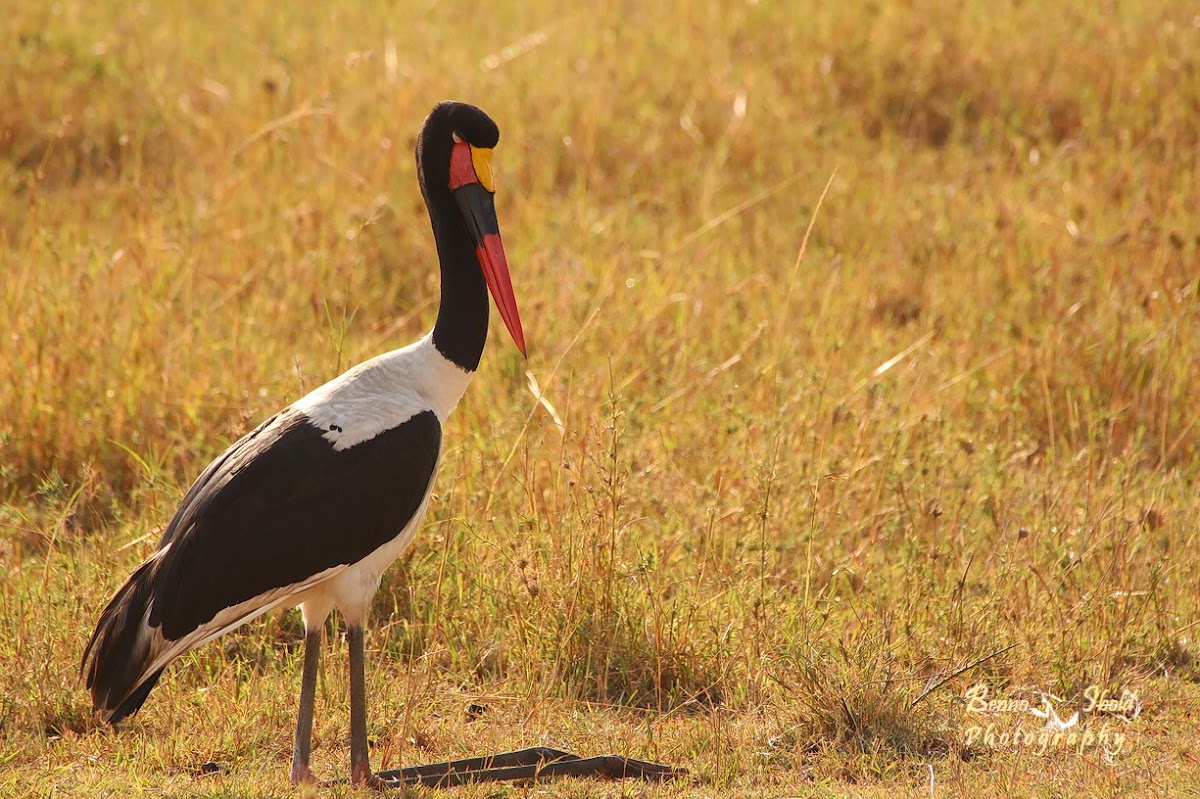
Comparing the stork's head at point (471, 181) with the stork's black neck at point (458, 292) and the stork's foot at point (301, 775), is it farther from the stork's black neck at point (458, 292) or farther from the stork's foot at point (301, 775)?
the stork's foot at point (301, 775)

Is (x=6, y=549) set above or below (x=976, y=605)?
above

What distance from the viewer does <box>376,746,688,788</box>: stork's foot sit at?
3.17 m

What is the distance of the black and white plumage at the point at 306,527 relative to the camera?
305 cm

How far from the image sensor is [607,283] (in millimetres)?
5332

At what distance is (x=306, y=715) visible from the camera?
10.4 feet

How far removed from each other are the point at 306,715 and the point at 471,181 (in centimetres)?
128

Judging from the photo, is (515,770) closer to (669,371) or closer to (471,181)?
(471,181)

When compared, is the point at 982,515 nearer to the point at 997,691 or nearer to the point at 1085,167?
the point at 997,691

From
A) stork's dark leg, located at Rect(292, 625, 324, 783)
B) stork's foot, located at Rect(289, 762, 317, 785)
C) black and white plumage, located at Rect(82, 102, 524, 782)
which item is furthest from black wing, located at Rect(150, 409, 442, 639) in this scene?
stork's foot, located at Rect(289, 762, 317, 785)

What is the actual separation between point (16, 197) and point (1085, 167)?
4.56 metres

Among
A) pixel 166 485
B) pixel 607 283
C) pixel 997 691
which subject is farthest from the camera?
pixel 607 283

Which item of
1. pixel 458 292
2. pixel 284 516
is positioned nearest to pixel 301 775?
pixel 284 516

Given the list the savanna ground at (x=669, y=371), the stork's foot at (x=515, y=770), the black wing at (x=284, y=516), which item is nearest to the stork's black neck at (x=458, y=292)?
the black wing at (x=284, y=516)

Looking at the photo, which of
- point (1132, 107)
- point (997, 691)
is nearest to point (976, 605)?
point (997, 691)
